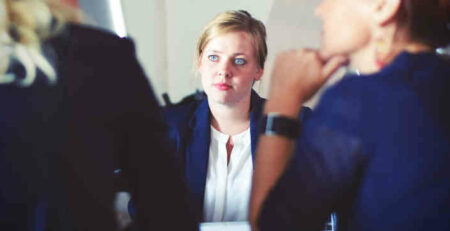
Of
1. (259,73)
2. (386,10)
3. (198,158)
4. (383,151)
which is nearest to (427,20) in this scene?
(386,10)

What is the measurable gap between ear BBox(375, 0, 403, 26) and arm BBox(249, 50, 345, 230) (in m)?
0.07

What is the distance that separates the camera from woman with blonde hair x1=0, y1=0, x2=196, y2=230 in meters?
0.40

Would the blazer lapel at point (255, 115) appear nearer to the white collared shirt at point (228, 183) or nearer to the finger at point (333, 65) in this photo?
the white collared shirt at point (228, 183)

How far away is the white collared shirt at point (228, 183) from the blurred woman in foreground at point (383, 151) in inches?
11.4

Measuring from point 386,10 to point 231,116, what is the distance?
0.42m

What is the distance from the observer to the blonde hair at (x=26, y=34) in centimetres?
40

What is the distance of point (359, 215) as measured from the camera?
45 cm

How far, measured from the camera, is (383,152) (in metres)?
0.42

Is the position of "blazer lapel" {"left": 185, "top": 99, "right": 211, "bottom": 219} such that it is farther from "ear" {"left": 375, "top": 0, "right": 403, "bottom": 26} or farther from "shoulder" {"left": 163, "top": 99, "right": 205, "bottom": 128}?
"ear" {"left": 375, "top": 0, "right": 403, "bottom": 26}

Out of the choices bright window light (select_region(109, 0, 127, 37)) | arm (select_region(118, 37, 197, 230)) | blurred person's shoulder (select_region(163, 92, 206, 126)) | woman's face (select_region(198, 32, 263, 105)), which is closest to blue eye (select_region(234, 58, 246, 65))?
woman's face (select_region(198, 32, 263, 105))

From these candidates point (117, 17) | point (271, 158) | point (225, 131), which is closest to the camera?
point (271, 158)

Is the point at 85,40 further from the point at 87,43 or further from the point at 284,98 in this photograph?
the point at 284,98

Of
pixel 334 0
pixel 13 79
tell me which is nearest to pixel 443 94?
pixel 334 0

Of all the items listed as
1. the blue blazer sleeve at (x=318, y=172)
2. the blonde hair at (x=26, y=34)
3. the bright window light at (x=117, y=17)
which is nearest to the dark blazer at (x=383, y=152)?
the blue blazer sleeve at (x=318, y=172)
